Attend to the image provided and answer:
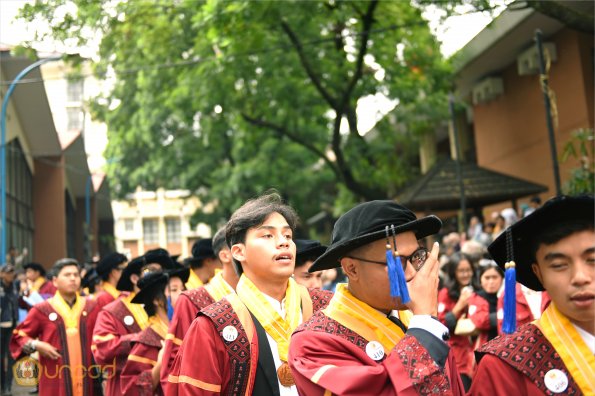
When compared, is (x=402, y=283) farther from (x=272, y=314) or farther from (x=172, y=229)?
(x=172, y=229)

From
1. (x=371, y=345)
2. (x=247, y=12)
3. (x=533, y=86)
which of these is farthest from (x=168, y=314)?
(x=533, y=86)

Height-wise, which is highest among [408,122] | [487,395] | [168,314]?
[408,122]

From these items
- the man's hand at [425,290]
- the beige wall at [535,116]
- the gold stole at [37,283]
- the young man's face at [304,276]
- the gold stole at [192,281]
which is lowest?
the man's hand at [425,290]

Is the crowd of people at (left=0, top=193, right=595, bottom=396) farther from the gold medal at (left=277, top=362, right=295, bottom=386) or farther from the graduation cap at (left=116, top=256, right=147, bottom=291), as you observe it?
the graduation cap at (left=116, top=256, right=147, bottom=291)

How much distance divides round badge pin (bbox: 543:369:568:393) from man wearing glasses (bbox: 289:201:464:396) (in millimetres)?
353

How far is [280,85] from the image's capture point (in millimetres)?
19844

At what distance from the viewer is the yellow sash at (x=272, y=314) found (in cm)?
471

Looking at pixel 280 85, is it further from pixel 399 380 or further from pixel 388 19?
pixel 399 380

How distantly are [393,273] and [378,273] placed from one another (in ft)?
0.61

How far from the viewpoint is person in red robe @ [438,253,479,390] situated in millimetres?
7923

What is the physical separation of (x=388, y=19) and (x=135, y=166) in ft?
52.8

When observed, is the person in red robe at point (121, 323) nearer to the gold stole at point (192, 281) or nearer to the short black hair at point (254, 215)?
the gold stole at point (192, 281)

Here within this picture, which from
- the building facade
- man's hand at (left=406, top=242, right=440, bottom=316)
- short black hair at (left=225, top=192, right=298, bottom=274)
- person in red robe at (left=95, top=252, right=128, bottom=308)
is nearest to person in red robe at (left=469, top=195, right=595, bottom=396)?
man's hand at (left=406, top=242, right=440, bottom=316)

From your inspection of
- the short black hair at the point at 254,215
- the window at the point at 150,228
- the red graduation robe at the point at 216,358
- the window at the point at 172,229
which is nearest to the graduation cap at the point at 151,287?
the short black hair at the point at 254,215
